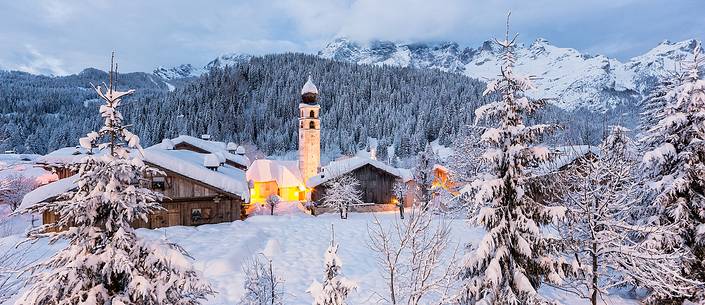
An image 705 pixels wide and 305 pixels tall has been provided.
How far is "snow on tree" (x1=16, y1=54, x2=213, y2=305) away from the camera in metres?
6.38

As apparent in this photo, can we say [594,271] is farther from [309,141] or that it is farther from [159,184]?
[309,141]

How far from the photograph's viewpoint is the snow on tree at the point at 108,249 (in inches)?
251

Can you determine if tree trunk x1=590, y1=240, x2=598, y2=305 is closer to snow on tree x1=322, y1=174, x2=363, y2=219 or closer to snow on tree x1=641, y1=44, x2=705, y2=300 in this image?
snow on tree x1=641, y1=44, x2=705, y2=300

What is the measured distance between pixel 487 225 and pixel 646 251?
23.2 ft

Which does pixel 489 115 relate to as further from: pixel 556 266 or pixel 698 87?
pixel 698 87

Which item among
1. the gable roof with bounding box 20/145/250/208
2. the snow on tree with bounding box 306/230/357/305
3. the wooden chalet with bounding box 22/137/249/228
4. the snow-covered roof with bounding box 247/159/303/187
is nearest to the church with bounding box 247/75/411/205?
the snow-covered roof with bounding box 247/159/303/187

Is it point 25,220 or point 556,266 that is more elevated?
point 556,266

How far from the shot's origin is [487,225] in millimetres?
11633

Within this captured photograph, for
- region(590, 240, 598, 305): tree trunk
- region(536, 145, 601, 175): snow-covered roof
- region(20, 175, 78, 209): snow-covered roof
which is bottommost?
region(590, 240, 598, 305): tree trunk

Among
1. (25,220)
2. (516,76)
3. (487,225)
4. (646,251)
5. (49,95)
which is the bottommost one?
(25,220)

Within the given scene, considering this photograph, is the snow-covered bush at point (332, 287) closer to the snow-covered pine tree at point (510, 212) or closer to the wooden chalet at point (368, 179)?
the snow-covered pine tree at point (510, 212)

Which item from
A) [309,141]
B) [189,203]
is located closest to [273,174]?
[309,141]

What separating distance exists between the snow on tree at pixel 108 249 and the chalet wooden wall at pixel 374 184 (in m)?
35.3

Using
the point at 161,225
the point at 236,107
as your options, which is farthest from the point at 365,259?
the point at 236,107
